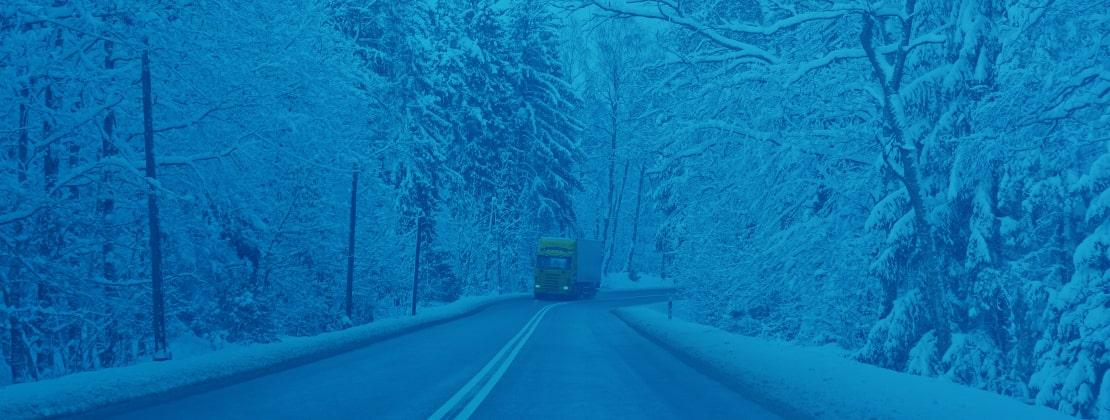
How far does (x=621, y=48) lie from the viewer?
56625mm

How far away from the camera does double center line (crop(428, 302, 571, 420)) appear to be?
33.5 feet

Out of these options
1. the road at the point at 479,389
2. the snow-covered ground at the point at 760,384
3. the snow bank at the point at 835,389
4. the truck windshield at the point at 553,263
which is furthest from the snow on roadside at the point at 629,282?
the snow bank at the point at 835,389

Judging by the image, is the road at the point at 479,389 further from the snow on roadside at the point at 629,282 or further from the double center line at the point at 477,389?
the snow on roadside at the point at 629,282

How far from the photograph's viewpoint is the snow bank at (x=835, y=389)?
31.5ft

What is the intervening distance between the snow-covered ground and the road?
522 mm

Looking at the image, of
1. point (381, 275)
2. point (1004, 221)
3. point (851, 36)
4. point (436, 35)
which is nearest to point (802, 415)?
point (1004, 221)

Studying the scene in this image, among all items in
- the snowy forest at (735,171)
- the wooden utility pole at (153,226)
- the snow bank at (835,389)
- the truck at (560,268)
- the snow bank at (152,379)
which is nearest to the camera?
the snow bank at (835,389)

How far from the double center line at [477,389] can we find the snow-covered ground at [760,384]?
3.61m

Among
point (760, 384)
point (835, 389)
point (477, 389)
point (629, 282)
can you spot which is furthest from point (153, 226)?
point (629, 282)

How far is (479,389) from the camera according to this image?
12.4m

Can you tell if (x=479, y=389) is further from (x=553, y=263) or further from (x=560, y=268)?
(x=553, y=263)

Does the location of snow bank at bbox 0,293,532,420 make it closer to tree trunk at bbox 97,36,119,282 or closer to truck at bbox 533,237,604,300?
tree trunk at bbox 97,36,119,282

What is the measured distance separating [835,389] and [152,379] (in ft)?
30.0

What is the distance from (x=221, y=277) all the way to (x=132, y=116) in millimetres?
4924
